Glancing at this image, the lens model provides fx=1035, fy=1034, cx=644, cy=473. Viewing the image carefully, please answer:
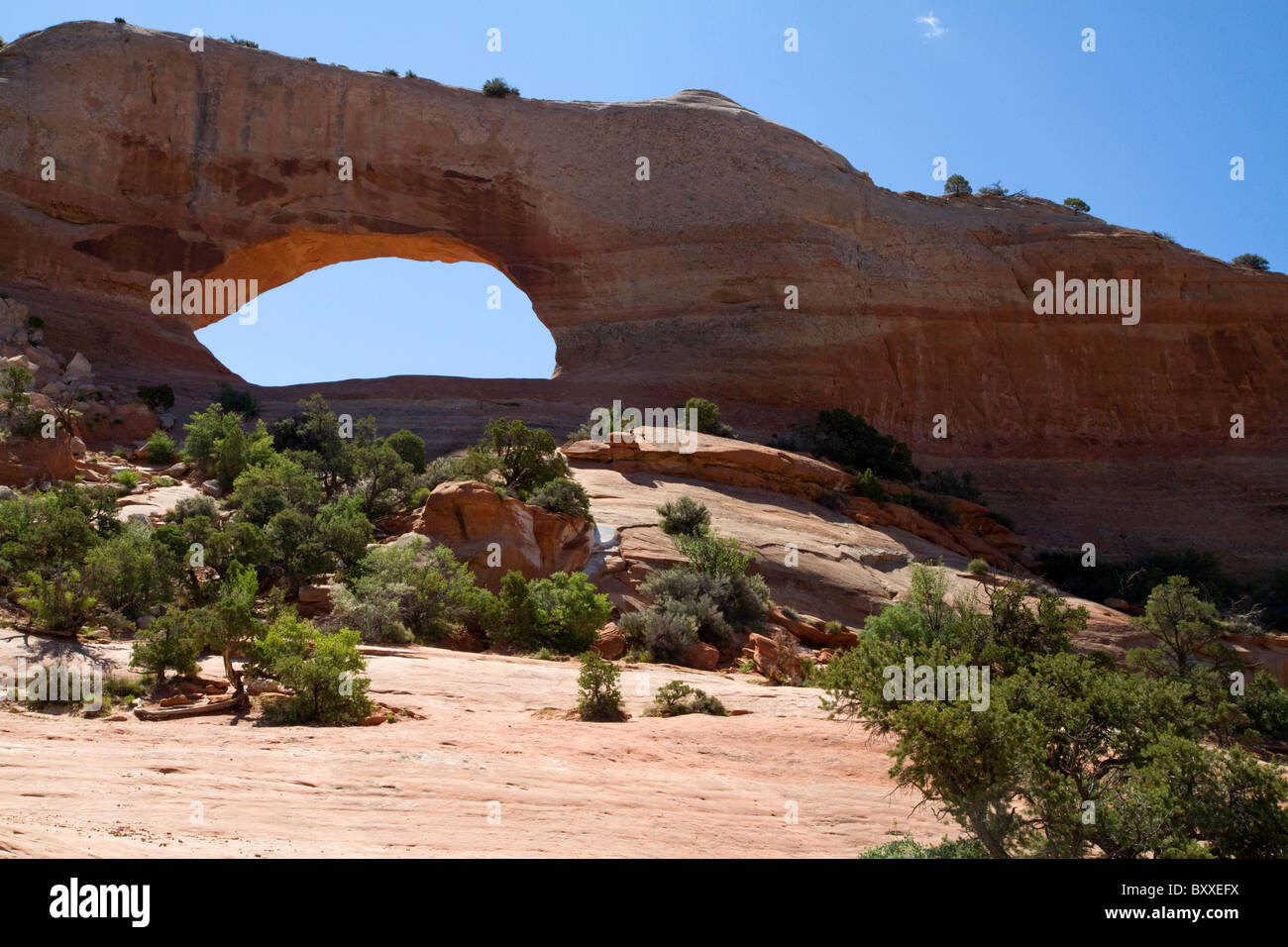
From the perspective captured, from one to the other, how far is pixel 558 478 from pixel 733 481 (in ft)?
17.0

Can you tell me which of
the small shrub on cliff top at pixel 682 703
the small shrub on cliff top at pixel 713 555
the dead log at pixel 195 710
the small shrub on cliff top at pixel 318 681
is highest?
the small shrub on cliff top at pixel 713 555

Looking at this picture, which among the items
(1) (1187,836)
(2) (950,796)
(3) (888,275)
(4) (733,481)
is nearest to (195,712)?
(2) (950,796)

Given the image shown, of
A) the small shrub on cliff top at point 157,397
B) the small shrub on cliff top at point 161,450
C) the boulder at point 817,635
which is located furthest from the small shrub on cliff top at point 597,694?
→ the small shrub on cliff top at point 157,397

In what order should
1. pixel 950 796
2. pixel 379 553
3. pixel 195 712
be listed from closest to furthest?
pixel 950 796
pixel 195 712
pixel 379 553

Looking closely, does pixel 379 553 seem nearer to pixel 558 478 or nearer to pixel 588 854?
pixel 558 478

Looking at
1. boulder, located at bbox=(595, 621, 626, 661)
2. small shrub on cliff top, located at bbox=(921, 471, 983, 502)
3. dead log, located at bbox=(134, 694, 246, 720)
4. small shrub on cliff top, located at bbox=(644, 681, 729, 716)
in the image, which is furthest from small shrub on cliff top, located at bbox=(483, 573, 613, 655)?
small shrub on cliff top, located at bbox=(921, 471, 983, 502)

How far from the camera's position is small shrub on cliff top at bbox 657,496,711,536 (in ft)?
65.3

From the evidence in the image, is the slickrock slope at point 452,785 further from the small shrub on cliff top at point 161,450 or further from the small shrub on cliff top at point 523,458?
the small shrub on cliff top at point 161,450

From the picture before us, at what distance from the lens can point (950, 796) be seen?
273 inches

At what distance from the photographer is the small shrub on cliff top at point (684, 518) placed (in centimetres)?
1989

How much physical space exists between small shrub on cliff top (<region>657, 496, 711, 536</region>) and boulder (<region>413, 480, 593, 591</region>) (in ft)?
6.83

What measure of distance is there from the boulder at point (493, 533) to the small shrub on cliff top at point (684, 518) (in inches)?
82.0

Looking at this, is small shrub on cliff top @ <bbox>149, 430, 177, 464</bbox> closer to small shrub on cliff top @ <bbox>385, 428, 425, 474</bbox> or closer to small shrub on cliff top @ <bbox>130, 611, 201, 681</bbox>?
small shrub on cliff top @ <bbox>385, 428, 425, 474</bbox>
